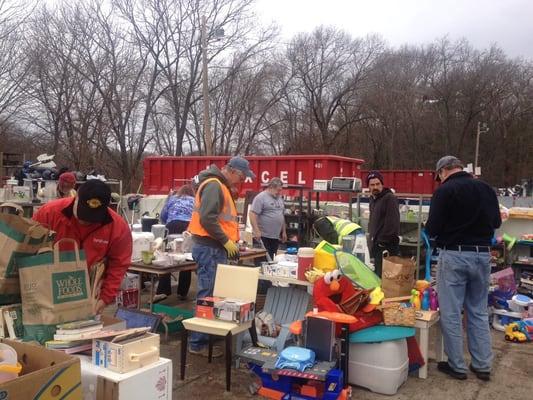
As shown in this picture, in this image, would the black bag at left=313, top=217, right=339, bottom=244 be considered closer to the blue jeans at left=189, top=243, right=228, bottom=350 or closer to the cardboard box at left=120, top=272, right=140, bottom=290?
the blue jeans at left=189, top=243, right=228, bottom=350

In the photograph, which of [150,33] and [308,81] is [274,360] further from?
[308,81]

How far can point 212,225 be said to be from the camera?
4035 mm

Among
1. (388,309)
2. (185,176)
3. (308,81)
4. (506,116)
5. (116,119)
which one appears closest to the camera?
(388,309)

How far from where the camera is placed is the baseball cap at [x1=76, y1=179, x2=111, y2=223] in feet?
8.72

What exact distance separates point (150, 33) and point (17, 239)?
2146cm

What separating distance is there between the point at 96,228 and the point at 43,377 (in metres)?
1.17

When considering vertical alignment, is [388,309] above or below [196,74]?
below

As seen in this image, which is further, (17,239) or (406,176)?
(406,176)

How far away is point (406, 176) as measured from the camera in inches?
795

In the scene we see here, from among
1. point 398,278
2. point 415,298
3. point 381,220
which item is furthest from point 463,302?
point 381,220

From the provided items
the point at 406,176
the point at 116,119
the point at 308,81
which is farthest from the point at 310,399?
the point at 308,81

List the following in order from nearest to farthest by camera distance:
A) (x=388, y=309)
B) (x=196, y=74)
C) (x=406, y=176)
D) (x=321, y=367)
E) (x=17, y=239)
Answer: (x=17, y=239)
(x=321, y=367)
(x=388, y=309)
(x=406, y=176)
(x=196, y=74)

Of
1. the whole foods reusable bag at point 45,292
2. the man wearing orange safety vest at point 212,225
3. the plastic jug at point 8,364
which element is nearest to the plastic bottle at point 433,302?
the man wearing orange safety vest at point 212,225

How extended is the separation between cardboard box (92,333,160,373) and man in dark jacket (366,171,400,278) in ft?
10.8
